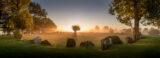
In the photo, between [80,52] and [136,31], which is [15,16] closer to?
[80,52]

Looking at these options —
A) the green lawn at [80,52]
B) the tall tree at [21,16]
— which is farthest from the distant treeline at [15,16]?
the green lawn at [80,52]

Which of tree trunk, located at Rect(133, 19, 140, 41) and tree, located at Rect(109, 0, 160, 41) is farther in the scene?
tree trunk, located at Rect(133, 19, 140, 41)

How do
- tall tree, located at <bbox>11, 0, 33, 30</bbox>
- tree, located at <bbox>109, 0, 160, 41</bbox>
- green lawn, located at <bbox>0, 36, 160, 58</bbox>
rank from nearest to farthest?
green lawn, located at <bbox>0, 36, 160, 58</bbox>
tree, located at <bbox>109, 0, 160, 41</bbox>
tall tree, located at <bbox>11, 0, 33, 30</bbox>

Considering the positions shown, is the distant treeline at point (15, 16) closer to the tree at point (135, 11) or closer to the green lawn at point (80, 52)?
the green lawn at point (80, 52)

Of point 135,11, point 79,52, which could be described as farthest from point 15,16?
point 135,11

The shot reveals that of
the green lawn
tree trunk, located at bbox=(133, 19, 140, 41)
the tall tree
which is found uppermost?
the tall tree

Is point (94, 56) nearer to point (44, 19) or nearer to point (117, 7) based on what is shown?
point (117, 7)

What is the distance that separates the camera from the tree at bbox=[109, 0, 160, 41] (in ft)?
70.0

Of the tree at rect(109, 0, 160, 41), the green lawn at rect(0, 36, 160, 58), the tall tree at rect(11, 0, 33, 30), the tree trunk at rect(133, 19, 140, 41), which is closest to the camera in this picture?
the green lawn at rect(0, 36, 160, 58)

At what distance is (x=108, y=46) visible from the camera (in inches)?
634

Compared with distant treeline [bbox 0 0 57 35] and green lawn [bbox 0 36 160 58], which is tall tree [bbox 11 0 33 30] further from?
green lawn [bbox 0 36 160 58]

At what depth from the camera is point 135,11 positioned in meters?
25.0

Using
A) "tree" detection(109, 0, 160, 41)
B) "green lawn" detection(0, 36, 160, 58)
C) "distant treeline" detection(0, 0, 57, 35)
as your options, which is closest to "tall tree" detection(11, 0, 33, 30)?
"distant treeline" detection(0, 0, 57, 35)

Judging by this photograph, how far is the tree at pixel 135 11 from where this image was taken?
21.3m
